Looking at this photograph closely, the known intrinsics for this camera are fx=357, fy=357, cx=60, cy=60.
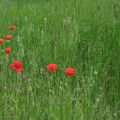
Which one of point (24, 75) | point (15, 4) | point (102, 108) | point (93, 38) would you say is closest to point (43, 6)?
point (15, 4)

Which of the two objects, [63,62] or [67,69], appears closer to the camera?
[67,69]

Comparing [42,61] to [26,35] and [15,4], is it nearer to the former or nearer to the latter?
[26,35]

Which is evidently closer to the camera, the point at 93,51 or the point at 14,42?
the point at 93,51

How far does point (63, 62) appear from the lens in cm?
289

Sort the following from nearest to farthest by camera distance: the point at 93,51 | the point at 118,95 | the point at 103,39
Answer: the point at 118,95
the point at 93,51
the point at 103,39

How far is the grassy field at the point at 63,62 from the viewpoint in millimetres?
2131

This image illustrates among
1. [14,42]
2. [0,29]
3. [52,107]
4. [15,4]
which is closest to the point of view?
[52,107]

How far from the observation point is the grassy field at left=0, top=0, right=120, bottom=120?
213 cm

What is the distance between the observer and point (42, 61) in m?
3.00

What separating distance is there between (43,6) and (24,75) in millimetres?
1836

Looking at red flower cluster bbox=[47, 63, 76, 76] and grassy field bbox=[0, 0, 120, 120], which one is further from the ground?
red flower cluster bbox=[47, 63, 76, 76]

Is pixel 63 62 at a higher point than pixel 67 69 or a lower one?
lower

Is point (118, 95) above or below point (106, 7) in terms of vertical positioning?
below

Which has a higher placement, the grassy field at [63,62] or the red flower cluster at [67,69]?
the red flower cluster at [67,69]
